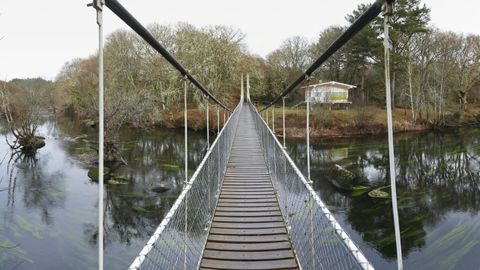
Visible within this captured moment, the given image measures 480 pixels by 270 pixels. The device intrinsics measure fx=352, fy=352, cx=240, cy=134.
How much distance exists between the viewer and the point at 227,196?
12.9 ft

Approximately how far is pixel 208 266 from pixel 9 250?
5080 millimetres

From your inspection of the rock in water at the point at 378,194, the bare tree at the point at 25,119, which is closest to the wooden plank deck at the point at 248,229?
the rock in water at the point at 378,194

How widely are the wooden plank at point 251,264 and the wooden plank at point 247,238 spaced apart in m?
0.31

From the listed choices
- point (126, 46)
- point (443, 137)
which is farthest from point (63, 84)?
point (443, 137)

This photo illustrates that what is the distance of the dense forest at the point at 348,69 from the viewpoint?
19.3m

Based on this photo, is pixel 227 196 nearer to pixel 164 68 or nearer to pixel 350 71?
pixel 164 68

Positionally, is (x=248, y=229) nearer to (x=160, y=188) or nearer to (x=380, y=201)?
(x=380, y=201)

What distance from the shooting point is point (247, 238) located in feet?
9.39

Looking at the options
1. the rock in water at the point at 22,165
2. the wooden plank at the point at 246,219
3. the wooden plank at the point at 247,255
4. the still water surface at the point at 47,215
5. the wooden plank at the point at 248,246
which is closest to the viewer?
the wooden plank at the point at 247,255

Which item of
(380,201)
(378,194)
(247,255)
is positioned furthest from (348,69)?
(247,255)

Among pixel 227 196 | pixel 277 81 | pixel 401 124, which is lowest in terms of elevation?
pixel 227 196

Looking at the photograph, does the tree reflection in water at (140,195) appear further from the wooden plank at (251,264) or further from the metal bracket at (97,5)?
the metal bracket at (97,5)

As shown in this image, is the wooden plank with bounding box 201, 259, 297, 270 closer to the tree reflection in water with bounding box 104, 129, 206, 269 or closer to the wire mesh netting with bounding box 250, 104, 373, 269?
the wire mesh netting with bounding box 250, 104, 373, 269

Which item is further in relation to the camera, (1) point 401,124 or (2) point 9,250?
(1) point 401,124
